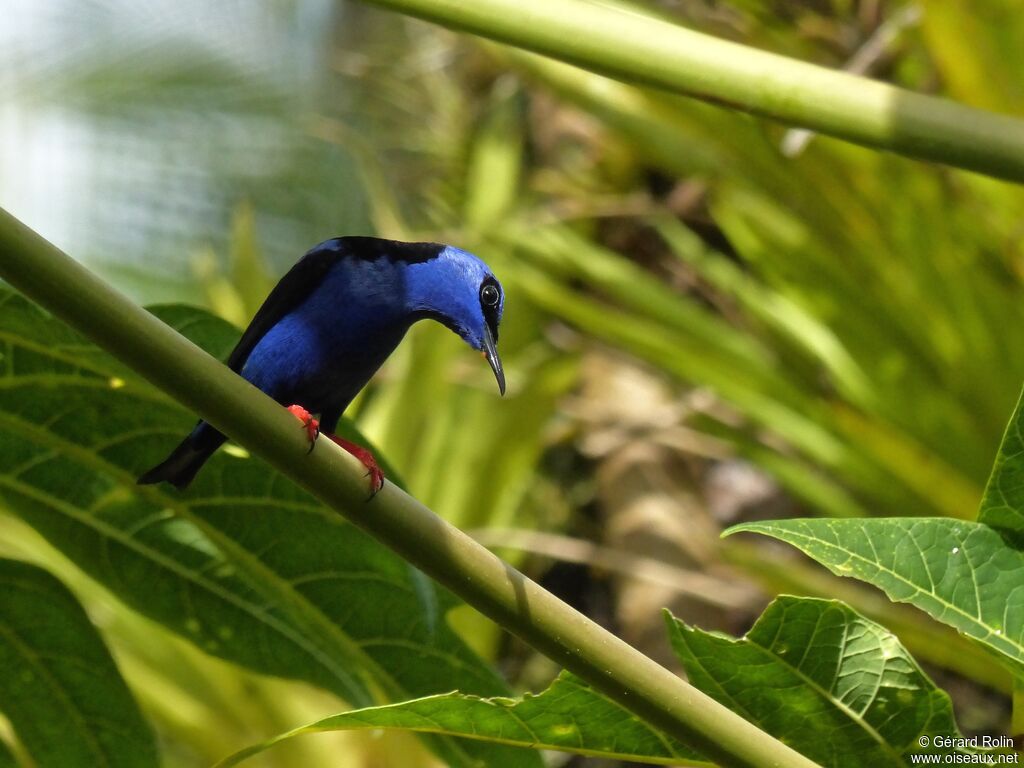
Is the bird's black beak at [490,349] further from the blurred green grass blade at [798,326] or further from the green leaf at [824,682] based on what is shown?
the blurred green grass blade at [798,326]

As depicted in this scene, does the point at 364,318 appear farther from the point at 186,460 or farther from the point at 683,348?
the point at 683,348

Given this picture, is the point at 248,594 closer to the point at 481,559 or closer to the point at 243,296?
the point at 481,559

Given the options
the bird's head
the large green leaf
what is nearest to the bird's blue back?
the bird's head

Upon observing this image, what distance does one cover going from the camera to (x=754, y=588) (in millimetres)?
3273

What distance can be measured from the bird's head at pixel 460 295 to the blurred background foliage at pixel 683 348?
1.59 ft

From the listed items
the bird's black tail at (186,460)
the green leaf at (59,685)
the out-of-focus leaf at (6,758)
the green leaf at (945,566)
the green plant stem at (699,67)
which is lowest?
the out-of-focus leaf at (6,758)

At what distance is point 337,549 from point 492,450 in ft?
5.99

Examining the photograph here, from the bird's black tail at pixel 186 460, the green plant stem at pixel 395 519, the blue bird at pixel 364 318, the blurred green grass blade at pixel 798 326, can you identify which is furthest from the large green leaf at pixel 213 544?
the blurred green grass blade at pixel 798 326

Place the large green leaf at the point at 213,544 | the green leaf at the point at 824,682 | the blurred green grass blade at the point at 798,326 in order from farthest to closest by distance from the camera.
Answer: the blurred green grass blade at the point at 798,326, the large green leaf at the point at 213,544, the green leaf at the point at 824,682

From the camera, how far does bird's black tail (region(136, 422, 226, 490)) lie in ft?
4.08

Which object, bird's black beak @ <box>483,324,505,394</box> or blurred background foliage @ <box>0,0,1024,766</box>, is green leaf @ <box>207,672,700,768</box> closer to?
bird's black beak @ <box>483,324,505,394</box>

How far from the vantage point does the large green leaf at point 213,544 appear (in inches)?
48.8

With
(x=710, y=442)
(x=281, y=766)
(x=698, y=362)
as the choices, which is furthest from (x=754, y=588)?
(x=281, y=766)

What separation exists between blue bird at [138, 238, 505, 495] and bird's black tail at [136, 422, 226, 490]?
178 mm
